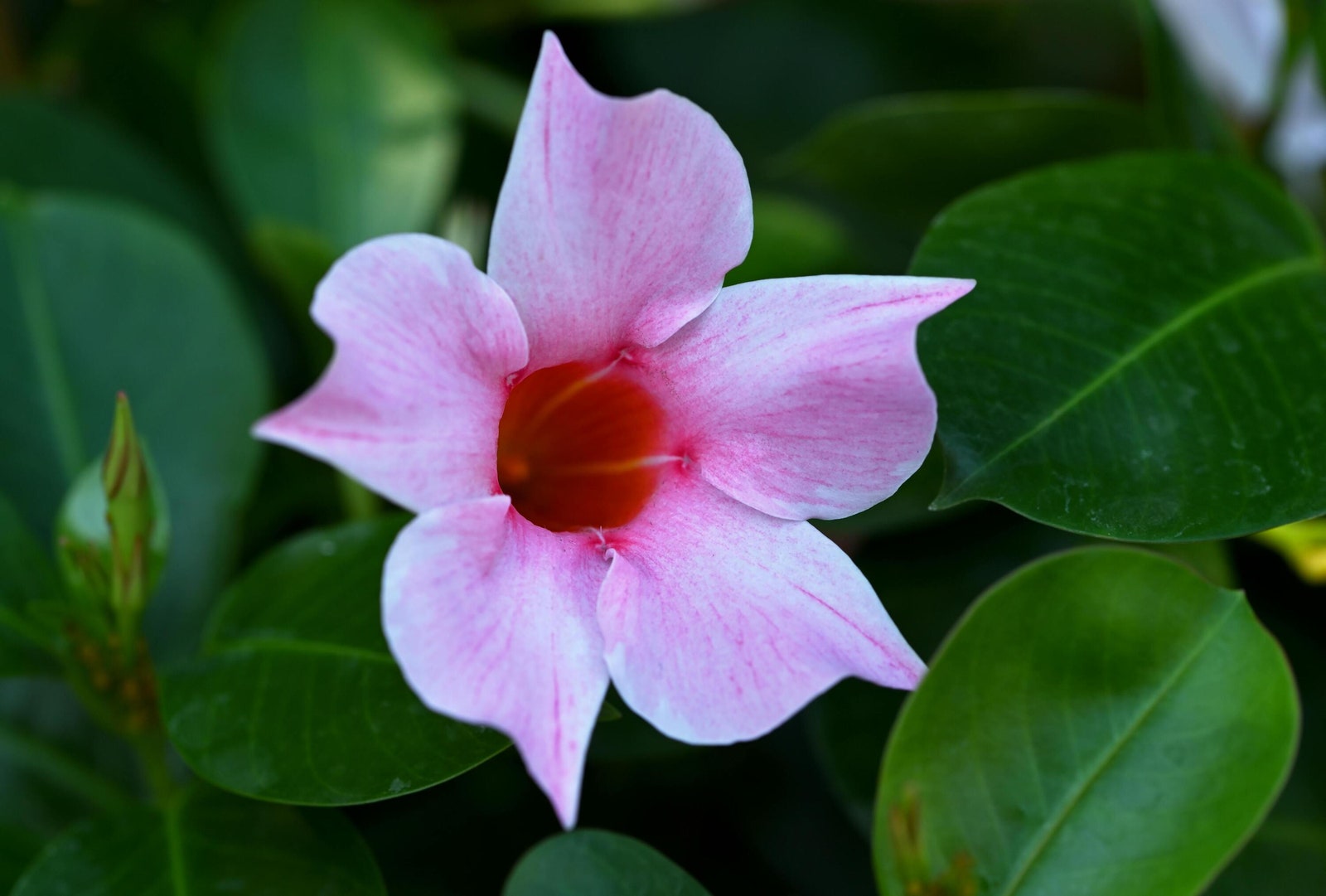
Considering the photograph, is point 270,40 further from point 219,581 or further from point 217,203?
point 219,581

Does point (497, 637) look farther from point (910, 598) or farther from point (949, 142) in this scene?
point (949, 142)

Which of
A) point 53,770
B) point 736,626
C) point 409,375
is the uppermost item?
point 409,375

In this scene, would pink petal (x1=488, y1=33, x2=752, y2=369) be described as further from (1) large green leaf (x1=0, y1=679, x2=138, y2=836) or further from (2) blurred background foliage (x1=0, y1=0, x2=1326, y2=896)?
(1) large green leaf (x1=0, y1=679, x2=138, y2=836)

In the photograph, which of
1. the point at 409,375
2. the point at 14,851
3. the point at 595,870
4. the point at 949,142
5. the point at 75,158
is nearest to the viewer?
the point at 409,375

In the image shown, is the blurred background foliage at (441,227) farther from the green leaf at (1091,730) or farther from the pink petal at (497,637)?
the pink petal at (497,637)

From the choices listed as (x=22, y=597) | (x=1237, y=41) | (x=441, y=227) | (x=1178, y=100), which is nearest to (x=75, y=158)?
(x=441, y=227)

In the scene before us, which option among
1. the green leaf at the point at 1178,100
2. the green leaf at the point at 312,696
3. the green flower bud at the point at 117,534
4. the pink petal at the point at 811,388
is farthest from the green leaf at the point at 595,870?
the green leaf at the point at 1178,100
